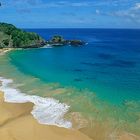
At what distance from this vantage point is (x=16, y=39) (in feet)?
331

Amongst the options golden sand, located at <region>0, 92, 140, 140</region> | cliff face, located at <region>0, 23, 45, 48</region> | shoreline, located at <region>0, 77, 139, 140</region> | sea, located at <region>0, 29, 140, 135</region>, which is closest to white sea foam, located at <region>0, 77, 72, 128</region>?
sea, located at <region>0, 29, 140, 135</region>

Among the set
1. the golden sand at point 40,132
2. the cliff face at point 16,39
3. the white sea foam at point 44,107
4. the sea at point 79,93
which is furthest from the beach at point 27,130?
the cliff face at point 16,39

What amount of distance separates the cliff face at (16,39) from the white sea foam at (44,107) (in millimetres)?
58201

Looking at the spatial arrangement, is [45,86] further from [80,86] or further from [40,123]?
[40,123]

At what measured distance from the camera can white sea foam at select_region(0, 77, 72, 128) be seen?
101 ft

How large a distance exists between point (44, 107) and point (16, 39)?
226 ft

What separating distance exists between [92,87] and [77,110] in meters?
10.2

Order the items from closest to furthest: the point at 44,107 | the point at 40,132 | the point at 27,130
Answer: the point at 40,132 < the point at 27,130 < the point at 44,107

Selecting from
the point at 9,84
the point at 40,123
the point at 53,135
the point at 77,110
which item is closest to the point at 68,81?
the point at 9,84

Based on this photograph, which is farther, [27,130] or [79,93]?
[79,93]

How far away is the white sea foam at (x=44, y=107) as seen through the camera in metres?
30.8

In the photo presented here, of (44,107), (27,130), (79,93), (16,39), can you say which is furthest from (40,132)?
(16,39)

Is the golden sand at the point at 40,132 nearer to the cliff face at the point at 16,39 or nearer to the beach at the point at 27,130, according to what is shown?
the beach at the point at 27,130

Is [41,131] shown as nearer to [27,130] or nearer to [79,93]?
[27,130]
